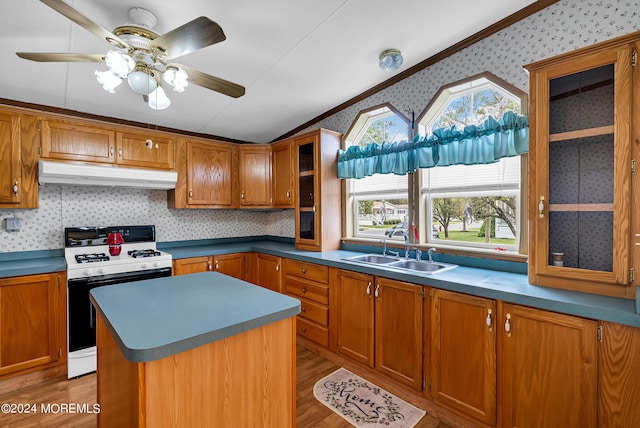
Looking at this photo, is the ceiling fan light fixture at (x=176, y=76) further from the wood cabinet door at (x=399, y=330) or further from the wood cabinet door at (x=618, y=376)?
the wood cabinet door at (x=618, y=376)

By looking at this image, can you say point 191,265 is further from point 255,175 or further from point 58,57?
point 58,57

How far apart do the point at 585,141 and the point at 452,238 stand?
1210 millimetres

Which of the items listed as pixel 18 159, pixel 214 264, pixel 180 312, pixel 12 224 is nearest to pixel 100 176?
pixel 18 159

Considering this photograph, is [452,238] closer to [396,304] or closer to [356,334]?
[396,304]

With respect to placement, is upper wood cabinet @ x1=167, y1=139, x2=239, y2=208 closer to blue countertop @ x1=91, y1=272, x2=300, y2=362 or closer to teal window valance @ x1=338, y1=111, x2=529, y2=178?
teal window valance @ x1=338, y1=111, x2=529, y2=178

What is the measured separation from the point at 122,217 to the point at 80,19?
2.48 metres

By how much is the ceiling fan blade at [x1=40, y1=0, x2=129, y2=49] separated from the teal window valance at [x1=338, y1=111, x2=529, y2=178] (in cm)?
214

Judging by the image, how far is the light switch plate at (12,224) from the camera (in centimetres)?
273

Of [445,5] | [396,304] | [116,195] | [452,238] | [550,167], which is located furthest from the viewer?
[116,195]

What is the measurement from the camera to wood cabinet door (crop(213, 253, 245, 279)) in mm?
3480

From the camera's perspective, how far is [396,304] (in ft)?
7.33

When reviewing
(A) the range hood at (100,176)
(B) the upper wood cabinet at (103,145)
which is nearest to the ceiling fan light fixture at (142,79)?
(B) the upper wood cabinet at (103,145)

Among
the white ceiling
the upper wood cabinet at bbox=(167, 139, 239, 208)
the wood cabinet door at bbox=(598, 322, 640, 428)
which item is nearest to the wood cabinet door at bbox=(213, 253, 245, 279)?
the upper wood cabinet at bbox=(167, 139, 239, 208)

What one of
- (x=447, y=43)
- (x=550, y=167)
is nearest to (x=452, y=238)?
(x=550, y=167)
